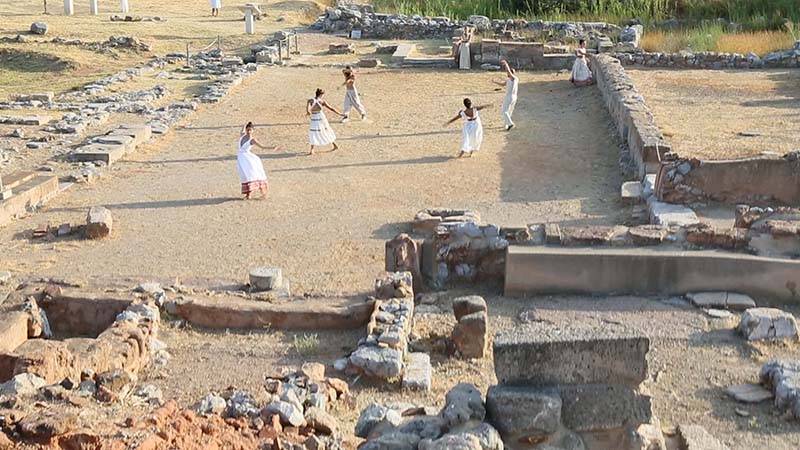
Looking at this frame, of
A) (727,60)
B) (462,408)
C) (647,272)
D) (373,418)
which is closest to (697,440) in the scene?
(462,408)

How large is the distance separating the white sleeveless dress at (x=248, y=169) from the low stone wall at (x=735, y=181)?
20.0ft

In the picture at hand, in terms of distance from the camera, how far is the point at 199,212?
15562 mm

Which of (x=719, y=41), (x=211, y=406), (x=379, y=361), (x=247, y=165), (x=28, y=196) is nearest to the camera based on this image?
(x=211, y=406)

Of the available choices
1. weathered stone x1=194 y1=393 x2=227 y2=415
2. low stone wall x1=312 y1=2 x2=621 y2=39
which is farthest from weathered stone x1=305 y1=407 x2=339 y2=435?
low stone wall x1=312 y1=2 x2=621 y2=39

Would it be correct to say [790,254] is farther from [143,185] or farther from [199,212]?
[143,185]

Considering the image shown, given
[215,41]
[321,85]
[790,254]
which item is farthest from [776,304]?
[215,41]

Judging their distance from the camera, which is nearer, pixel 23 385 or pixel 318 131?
pixel 23 385

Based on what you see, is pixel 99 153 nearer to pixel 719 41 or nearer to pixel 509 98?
pixel 509 98

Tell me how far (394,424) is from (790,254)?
603 cm

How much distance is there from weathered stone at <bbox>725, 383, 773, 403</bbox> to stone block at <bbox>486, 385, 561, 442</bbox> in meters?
2.96

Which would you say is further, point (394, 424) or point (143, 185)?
point (143, 185)

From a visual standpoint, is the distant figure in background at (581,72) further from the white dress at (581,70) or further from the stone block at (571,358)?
the stone block at (571,358)

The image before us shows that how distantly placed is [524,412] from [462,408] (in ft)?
1.33

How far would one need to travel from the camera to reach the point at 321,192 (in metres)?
16.6
